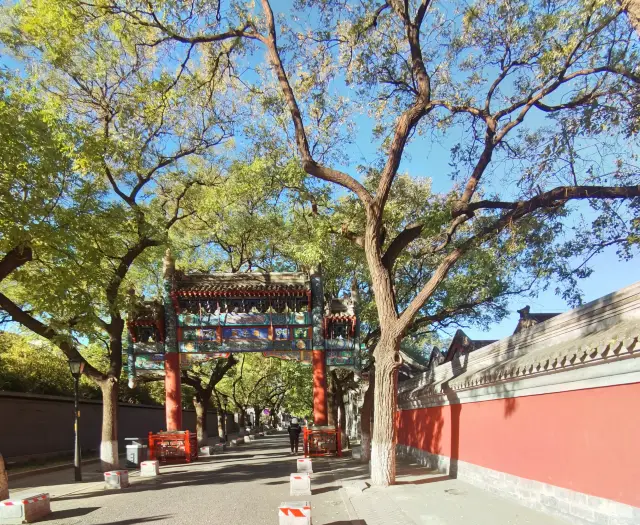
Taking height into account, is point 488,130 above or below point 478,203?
above

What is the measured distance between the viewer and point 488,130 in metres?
10.5

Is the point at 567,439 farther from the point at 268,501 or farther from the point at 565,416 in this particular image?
the point at 268,501

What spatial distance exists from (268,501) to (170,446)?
934 cm

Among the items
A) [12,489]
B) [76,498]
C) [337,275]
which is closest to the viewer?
[76,498]

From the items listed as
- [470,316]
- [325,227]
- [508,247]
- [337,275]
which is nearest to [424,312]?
[470,316]

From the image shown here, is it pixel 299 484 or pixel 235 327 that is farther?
pixel 235 327

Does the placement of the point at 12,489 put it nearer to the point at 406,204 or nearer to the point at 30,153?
the point at 30,153

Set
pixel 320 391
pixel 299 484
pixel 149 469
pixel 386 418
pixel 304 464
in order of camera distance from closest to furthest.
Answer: pixel 299 484 < pixel 386 418 < pixel 304 464 < pixel 149 469 < pixel 320 391

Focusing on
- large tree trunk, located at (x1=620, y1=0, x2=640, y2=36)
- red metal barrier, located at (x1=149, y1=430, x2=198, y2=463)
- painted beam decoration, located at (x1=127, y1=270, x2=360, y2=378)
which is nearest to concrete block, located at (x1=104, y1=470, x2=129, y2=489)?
red metal barrier, located at (x1=149, y1=430, x2=198, y2=463)

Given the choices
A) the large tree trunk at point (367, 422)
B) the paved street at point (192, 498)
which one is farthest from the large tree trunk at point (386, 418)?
the large tree trunk at point (367, 422)

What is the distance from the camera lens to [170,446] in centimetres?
1775

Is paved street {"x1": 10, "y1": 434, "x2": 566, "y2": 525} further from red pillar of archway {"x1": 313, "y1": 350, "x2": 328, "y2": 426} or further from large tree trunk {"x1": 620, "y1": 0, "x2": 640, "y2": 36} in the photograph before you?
large tree trunk {"x1": 620, "y1": 0, "x2": 640, "y2": 36}

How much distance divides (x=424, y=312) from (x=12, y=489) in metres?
12.9

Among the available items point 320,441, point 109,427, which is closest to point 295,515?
point 109,427
